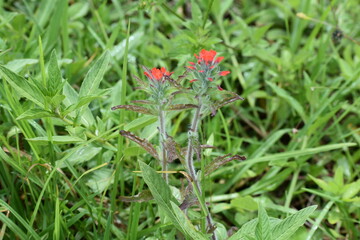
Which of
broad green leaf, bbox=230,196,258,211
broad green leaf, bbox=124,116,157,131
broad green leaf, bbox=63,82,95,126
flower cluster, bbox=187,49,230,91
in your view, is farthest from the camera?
broad green leaf, bbox=230,196,258,211

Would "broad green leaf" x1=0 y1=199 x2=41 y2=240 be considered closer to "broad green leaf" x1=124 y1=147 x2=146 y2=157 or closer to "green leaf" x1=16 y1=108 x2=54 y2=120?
"green leaf" x1=16 y1=108 x2=54 y2=120

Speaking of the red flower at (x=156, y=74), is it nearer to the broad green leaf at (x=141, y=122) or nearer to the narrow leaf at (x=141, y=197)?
the broad green leaf at (x=141, y=122)

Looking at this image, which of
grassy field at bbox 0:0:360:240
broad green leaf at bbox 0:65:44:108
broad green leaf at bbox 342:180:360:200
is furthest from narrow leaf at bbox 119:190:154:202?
broad green leaf at bbox 342:180:360:200

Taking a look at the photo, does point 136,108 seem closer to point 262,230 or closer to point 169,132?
point 262,230

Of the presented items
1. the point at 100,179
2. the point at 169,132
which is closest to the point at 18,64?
the point at 100,179

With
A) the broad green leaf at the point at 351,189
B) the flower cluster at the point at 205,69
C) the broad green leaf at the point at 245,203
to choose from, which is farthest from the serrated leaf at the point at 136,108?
the broad green leaf at the point at 351,189

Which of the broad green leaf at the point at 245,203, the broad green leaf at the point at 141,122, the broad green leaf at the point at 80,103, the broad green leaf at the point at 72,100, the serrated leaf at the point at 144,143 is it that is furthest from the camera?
the broad green leaf at the point at 245,203
